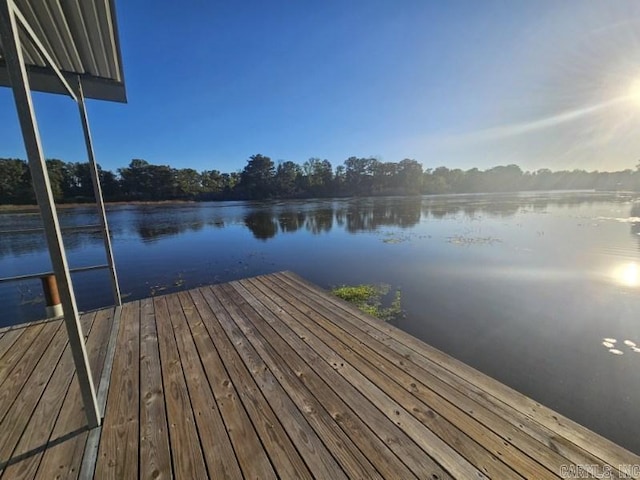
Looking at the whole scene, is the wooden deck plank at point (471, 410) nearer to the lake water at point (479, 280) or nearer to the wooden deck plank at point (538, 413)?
the wooden deck plank at point (538, 413)

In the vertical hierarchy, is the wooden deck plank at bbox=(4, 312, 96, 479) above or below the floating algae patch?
above

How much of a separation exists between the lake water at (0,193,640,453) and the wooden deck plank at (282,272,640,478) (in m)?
1.29

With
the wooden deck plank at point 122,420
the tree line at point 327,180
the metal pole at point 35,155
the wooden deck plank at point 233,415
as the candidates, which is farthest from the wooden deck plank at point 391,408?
the tree line at point 327,180

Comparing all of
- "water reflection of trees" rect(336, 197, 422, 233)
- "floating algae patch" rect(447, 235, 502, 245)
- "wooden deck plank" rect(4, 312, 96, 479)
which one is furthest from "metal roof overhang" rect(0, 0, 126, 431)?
"water reflection of trees" rect(336, 197, 422, 233)

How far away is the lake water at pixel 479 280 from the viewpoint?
2725 millimetres

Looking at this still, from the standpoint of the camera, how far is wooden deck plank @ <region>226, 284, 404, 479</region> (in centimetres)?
116

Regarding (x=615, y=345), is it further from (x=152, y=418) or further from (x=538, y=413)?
(x=152, y=418)

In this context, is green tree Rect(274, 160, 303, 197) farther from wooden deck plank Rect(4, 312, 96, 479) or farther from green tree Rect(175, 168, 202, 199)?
wooden deck plank Rect(4, 312, 96, 479)

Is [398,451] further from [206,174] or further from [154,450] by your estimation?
[206,174]

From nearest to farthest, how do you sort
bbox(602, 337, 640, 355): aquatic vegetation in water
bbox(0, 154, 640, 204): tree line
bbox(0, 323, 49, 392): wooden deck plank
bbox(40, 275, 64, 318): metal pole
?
bbox(0, 323, 49, 392): wooden deck plank < bbox(40, 275, 64, 318): metal pole < bbox(602, 337, 640, 355): aquatic vegetation in water < bbox(0, 154, 640, 204): tree line

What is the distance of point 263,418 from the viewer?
1407 millimetres

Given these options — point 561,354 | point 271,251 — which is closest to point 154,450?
point 561,354

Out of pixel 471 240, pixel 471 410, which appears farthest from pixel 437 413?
pixel 471 240

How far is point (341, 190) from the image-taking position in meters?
50.9
